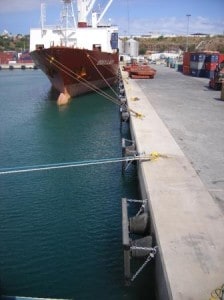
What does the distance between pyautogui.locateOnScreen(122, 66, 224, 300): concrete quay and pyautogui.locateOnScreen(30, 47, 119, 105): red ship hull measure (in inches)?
Answer: 526

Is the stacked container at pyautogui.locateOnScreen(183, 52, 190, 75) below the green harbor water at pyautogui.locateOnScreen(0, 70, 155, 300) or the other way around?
the other way around

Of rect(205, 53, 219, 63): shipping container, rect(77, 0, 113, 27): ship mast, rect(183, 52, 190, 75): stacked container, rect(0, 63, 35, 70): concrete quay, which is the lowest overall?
rect(0, 63, 35, 70): concrete quay

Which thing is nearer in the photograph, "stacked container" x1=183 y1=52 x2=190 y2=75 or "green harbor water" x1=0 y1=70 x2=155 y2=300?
"green harbor water" x1=0 y1=70 x2=155 y2=300

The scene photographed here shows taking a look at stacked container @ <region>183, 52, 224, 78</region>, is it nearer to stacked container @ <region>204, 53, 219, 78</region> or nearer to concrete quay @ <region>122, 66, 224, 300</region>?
stacked container @ <region>204, 53, 219, 78</region>

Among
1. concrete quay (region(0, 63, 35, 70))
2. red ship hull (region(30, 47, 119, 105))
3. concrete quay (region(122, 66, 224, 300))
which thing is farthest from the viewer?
concrete quay (region(0, 63, 35, 70))

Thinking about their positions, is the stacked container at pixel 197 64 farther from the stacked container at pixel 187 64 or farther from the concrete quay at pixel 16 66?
the concrete quay at pixel 16 66

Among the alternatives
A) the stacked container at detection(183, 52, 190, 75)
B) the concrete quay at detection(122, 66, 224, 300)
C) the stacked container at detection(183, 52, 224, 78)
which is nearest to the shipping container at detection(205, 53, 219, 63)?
the stacked container at detection(183, 52, 224, 78)

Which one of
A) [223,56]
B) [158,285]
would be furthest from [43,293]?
Answer: [223,56]

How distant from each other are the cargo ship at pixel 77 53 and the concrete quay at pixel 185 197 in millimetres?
13833

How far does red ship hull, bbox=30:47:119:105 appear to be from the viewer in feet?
103

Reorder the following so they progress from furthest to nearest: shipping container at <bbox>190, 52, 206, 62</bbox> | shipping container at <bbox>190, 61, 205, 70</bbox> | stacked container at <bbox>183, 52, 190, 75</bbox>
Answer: stacked container at <bbox>183, 52, 190, 75</bbox> → shipping container at <bbox>190, 61, 205, 70</bbox> → shipping container at <bbox>190, 52, 206, 62</bbox>

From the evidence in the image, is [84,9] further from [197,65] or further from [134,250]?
[134,250]

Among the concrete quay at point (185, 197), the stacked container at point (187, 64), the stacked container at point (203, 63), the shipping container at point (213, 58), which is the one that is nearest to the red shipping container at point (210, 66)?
the stacked container at point (203, 63)

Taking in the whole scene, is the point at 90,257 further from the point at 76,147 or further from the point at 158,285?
the point at 76,147
